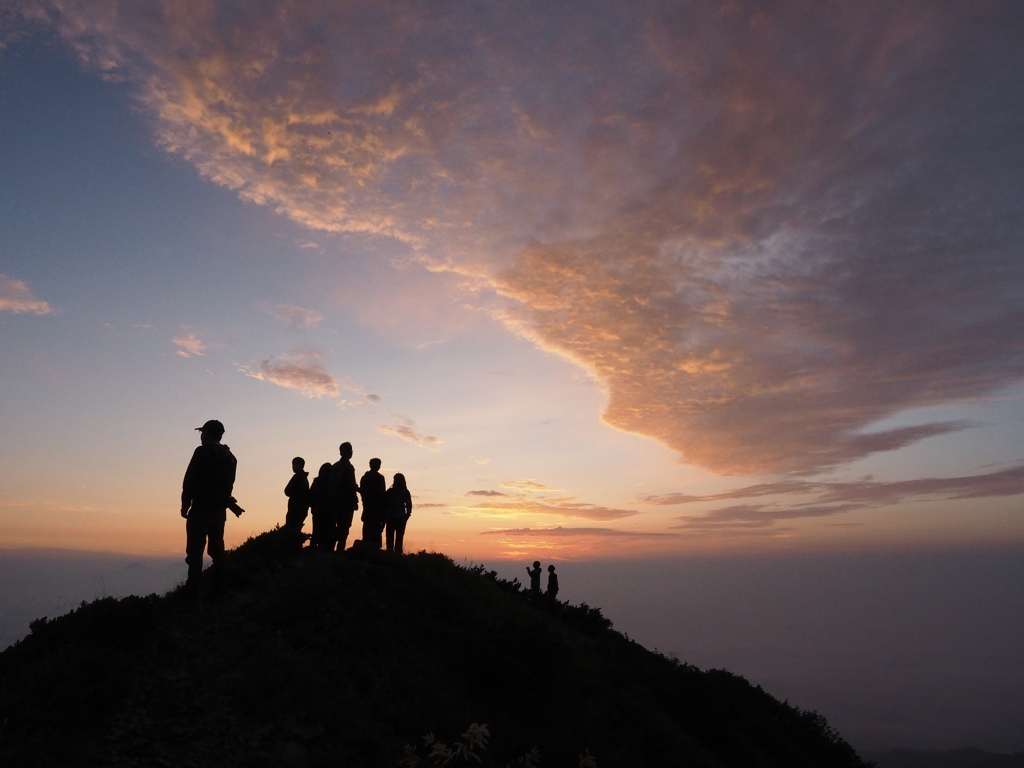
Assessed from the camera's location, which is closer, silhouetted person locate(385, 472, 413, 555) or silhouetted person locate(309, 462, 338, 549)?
silhouetted person locate(309, 462, 338, 549)

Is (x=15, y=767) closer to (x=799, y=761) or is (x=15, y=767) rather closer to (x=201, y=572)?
(x=201, y=572)

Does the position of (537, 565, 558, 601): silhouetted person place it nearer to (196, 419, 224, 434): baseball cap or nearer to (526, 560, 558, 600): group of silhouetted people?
(526, 560, 558, 600): group of silhouetted people

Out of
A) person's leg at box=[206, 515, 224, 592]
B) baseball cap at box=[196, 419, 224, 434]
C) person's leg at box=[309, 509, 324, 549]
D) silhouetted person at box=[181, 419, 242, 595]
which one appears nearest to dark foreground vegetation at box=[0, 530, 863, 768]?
person's leg at box=[309, 509, 324, 549]

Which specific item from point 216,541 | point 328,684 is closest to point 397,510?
point 216,541

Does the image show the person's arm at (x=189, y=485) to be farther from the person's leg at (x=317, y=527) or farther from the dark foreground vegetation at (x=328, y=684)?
the person's leg at (x=317, y=527)

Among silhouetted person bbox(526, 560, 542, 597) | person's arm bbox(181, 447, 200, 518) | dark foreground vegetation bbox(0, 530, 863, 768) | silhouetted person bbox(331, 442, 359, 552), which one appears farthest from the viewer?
silhouetted person bbox(526, 560, 542, 597)

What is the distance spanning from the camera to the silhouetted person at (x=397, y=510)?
1611 centimetres

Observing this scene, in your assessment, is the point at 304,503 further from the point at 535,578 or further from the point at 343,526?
the point at 535,578

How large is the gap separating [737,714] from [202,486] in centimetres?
1642

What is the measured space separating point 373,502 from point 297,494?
6.61 ft

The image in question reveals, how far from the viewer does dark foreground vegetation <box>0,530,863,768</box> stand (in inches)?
277

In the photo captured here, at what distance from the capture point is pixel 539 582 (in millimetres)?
22688

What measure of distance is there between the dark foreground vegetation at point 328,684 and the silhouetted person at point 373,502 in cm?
158

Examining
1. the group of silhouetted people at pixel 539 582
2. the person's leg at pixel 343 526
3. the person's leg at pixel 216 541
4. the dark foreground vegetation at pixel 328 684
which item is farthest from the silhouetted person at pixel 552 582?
the person's leg at pixel 216 541
